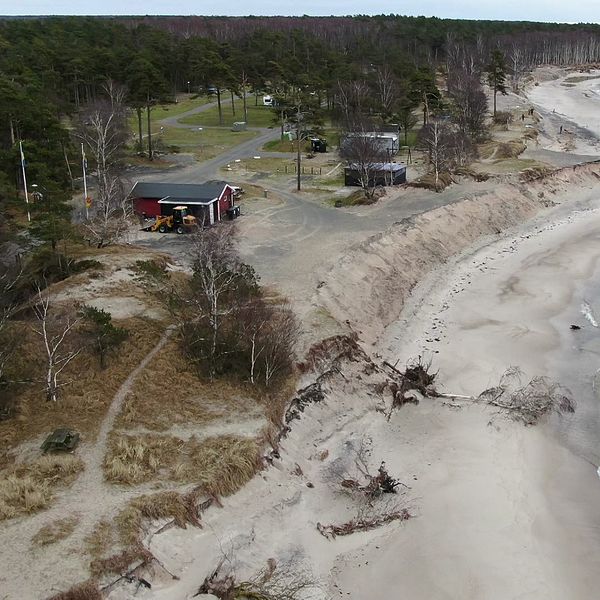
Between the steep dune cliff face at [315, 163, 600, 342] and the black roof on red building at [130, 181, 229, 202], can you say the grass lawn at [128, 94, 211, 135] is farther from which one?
the steep dune cliff face at [315, 163, 600, 342]

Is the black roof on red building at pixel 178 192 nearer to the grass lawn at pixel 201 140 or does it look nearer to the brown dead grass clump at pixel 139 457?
the grass lawn at pixel 201 140

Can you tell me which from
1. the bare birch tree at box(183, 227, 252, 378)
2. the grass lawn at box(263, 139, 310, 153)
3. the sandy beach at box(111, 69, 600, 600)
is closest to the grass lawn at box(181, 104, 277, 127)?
the grass lawn at box(263, 139, 310, 153)

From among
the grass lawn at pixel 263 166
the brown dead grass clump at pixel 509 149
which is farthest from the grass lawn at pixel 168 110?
the brown dead grass clump at pixel 509 149

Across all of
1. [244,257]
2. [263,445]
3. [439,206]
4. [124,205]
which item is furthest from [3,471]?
[439,206]

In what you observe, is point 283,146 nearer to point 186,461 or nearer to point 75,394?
point 75,394

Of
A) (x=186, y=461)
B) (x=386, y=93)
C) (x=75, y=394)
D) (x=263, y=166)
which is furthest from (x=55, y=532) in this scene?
(x=386, y=93)
